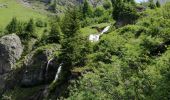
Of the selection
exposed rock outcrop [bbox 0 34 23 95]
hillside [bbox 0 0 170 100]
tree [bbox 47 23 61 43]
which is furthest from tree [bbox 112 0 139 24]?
exposed rock outcrop [bbox 0 34 23 95]

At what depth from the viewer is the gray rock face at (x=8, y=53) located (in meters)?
108

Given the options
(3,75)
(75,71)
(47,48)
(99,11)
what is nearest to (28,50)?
(3,75)

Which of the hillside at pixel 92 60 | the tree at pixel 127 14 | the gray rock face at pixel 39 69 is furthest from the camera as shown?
the tree at pixel 127 14

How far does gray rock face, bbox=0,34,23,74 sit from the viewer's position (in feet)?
353

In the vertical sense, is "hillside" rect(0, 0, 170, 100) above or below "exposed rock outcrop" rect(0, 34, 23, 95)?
above

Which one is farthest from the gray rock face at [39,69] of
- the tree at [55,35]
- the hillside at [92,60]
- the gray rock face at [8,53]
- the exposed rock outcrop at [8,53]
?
the gray rock face at [8,53]

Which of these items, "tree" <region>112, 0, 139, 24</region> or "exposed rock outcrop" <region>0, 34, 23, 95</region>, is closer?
"tree" <region>112, 0, 139, 24</region>

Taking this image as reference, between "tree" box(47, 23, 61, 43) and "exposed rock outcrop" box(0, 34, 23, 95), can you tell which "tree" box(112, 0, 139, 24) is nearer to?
"tree" box(47, 23, 61, 43)

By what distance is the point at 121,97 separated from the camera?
37.4m

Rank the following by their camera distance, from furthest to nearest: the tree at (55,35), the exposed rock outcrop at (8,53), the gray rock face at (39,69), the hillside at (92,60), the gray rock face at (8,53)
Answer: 1. the gray rock face at (8,53)
2. the exposed rock outcrop at (8,53)
3. the tree at (55,35)
4. the gray rock face at (39,69)
5. the hillside at (92,60)

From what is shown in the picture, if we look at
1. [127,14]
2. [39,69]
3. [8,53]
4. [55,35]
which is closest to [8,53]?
[8,53]

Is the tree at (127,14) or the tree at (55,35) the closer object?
the tree at (55,35)

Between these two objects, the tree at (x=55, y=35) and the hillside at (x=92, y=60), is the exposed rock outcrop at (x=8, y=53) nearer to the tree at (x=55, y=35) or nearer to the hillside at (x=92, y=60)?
the hillside at (x=92, y=60)

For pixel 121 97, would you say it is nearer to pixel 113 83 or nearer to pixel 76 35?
pixel 113 83
